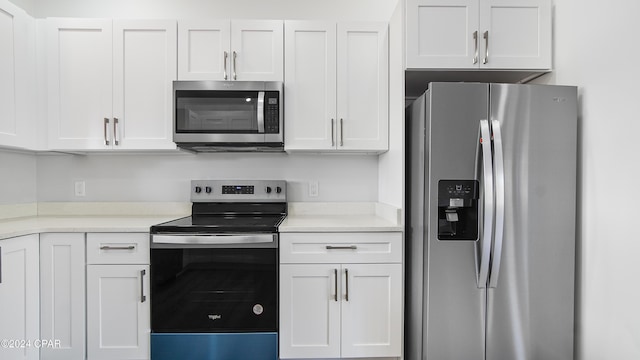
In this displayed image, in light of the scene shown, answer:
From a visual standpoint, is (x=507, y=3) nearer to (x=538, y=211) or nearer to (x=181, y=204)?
(x=538, y=211)

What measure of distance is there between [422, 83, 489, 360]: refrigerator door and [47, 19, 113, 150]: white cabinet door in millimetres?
2089

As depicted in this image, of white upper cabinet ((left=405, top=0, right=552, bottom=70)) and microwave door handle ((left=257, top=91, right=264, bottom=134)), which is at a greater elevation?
white upper cabinet ((left=405, top=0, right=552, bottom=70))

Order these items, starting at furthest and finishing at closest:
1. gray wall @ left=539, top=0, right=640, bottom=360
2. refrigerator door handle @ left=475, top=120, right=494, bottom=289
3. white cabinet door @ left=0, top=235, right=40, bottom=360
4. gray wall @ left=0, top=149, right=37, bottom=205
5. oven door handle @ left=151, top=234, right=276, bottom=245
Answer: gray wall @ left=0, top=149, right=37, bottom=205
oven door handle @ left=151, top=234, right=276, bottom=245
white cabinet door @ left=0, top=235, right=40, bottom=360
refrigerator door handle @ left=475, top=120, right=494, bottom=289
gray wall @ left=539, top=0, right=640, bottom=360

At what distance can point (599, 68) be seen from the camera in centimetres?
154

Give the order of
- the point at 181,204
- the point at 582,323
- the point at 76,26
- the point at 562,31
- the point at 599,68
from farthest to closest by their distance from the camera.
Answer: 1. the point at 181,204
2. the point at 76,26
3. the point at 562,31
4. the point at 582,323
5. the point at 599,68

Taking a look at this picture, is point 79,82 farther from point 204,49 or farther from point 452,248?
point 452,248

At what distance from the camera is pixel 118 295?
183 cm

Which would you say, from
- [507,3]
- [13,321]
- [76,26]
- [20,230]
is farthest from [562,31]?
[13,321]

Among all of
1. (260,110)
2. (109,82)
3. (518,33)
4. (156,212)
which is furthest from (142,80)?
(518,33)

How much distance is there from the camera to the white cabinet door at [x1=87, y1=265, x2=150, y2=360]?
1.83 m

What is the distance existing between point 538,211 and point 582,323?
2.11 ft

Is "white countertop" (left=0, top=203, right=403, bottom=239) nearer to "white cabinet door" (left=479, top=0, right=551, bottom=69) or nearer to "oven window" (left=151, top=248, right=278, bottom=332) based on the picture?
"oven window" (left=151, top=248, right=278, bottom=332)

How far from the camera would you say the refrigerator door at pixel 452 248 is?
1583mm

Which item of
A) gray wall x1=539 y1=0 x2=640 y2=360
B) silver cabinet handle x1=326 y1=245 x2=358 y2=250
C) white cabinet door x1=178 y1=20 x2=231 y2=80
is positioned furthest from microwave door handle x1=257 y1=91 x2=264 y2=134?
gray wall x1=539 y1=0 x2=640 y2=360
